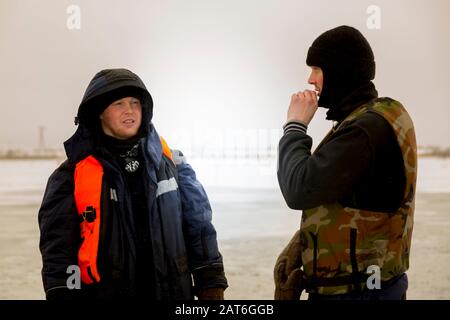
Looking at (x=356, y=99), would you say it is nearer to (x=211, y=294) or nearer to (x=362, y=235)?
(x=362, y=235)

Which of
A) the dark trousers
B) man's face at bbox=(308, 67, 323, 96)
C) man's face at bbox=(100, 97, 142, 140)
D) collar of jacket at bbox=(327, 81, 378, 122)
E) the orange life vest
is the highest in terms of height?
man's face at bbox=(308, 67, 323, 96)

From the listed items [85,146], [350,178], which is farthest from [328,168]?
[85,146]

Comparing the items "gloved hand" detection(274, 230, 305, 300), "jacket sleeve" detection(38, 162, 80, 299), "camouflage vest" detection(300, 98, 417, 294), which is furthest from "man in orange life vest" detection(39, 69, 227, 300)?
"camouflage vest" detection(300, 98, 417, 294)

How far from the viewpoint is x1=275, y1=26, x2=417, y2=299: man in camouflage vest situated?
1183 millimetres

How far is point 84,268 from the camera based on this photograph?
59.3 inches

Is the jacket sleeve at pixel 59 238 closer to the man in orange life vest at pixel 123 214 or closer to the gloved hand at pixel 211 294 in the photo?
the man in orange life vest at pixel 123 214

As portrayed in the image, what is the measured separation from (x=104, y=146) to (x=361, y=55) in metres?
0.75

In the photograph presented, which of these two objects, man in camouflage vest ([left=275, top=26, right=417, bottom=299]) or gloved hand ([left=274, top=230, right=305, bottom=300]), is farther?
gloved hand ([left=274, top=230, right=305, bottom=300])

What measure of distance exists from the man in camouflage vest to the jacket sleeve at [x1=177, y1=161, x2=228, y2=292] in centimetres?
35

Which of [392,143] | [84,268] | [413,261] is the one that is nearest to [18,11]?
[413,261]

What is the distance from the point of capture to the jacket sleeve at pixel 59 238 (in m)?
1.51

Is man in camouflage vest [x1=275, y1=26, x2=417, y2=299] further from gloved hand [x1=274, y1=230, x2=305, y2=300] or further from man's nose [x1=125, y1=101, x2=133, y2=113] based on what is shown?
man's nose [x1=125, y1=101, x2=133, y2=113]

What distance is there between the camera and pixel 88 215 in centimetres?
151

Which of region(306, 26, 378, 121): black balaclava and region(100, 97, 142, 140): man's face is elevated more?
region(306, 26, 378, 121): black balaclava
